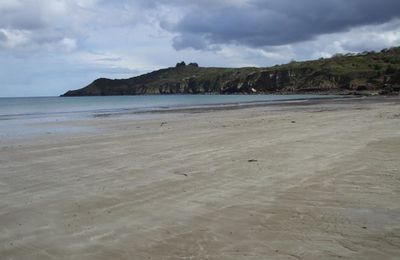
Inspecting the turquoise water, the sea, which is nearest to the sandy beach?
the sea

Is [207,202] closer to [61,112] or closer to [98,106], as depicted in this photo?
[61,112]

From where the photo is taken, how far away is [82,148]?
16016 millimetres

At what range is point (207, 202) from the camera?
26.2ft

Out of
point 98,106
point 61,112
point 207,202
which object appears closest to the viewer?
point 207,202

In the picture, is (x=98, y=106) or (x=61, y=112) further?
(x=98, y=106)

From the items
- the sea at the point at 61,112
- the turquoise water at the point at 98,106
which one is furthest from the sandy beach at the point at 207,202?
the turquoise water at the point at 98,106

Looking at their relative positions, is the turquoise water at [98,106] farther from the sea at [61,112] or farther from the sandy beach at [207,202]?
the sandy beach at [207,202]

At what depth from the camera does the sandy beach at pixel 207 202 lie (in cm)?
585

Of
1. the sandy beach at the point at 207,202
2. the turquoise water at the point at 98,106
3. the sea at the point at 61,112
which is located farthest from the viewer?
the turquoise water at the point at 98,106

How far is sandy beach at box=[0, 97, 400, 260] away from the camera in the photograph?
19.2 ft

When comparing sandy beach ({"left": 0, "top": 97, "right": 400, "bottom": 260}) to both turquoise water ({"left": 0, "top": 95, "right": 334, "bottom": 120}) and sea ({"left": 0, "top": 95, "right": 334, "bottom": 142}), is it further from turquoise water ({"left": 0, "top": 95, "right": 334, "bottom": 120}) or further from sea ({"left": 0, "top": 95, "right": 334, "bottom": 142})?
turquoise water ({"left": 0, "top": 95, "right": 334, "bottom": 120})

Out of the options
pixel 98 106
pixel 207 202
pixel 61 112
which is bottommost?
pixel 98 106

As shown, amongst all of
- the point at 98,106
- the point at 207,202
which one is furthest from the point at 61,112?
the point at 207,202

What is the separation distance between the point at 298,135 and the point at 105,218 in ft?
37.0
